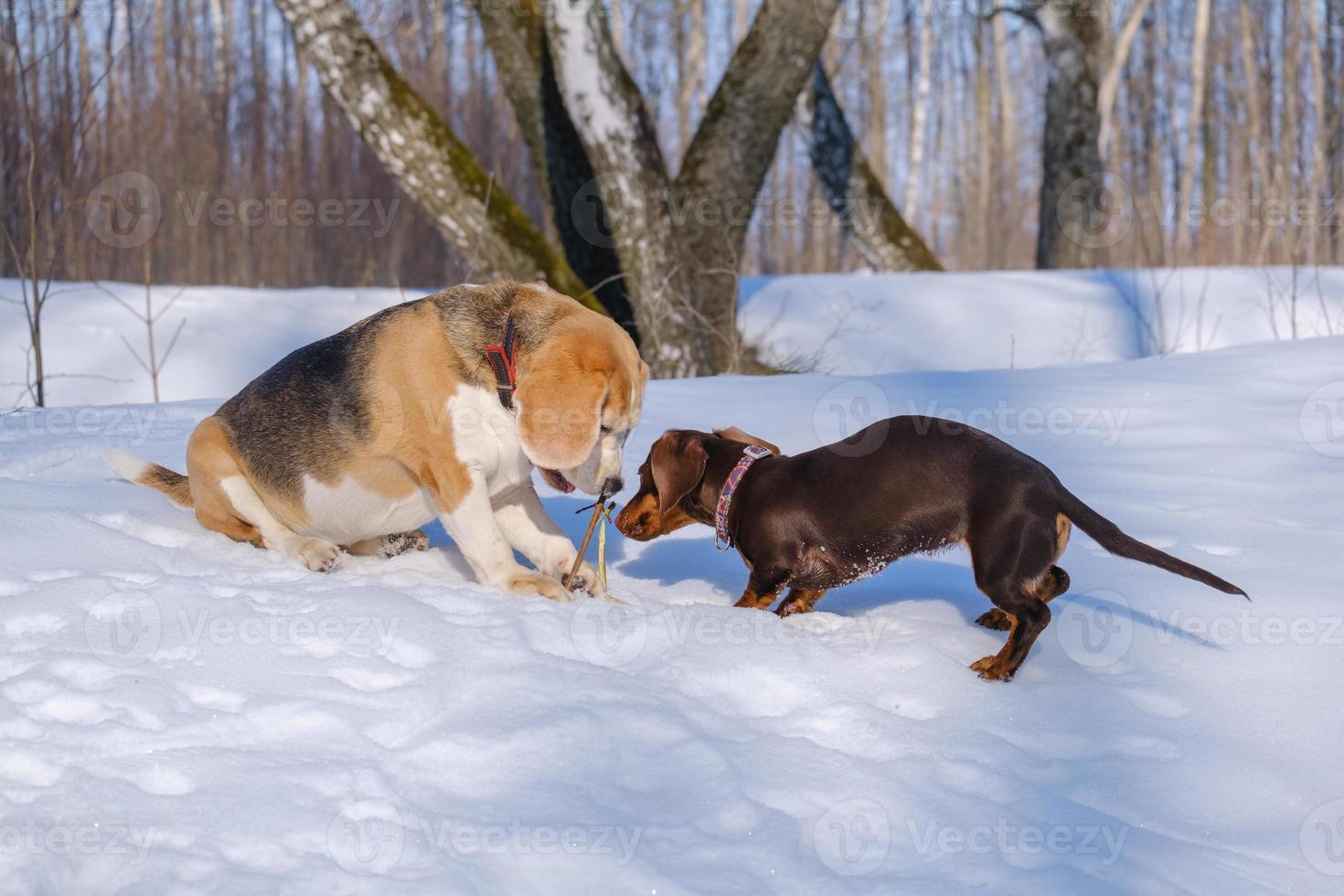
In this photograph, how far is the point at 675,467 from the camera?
11.5 feet

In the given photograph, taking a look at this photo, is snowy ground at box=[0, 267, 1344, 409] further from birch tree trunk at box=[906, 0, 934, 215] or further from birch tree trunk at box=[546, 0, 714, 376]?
birch tree trunk at box=[906, 0, 934, 215]

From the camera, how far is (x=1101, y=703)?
9.21 feet

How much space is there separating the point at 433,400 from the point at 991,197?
56.7 feet

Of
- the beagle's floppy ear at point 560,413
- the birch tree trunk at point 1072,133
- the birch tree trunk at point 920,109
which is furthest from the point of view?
the birch tree trunk at point 920,109

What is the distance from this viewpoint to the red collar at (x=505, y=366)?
3.22m

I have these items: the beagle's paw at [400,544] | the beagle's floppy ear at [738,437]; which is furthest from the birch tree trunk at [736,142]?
the beagle's paw at [400,544]

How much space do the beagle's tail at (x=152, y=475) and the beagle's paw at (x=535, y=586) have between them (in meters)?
1.20

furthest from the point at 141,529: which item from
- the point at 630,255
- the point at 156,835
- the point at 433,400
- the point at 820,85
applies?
the point at 820,85

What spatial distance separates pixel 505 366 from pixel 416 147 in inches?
189

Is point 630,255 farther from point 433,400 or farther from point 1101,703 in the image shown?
point 1101,703

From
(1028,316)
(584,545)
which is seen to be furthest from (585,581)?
(1028,316)

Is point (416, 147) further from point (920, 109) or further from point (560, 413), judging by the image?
point (920, 109)

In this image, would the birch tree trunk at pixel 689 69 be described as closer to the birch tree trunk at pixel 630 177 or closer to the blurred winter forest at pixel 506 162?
the blurred winter forest at pixel 506 162

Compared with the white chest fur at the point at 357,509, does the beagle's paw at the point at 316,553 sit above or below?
below
